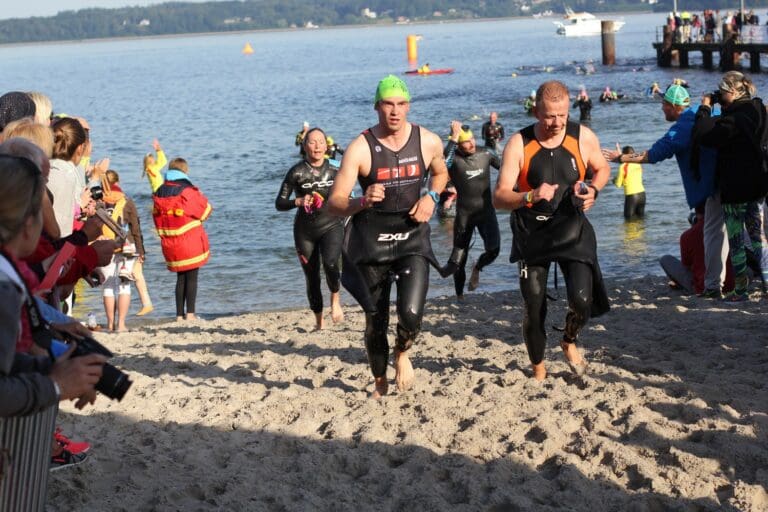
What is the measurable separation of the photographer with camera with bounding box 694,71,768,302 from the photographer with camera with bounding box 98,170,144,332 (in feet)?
17.8

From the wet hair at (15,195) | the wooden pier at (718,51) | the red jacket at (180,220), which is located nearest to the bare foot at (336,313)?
the red jacket at (180,220)

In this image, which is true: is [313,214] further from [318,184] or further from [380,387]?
[380,387]

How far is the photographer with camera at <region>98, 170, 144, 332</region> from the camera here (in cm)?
1030

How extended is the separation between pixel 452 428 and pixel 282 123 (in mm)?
40013

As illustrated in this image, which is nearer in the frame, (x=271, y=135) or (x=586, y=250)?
(x=586, y=250)

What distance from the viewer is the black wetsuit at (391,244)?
627 centimetres

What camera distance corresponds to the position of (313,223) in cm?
927

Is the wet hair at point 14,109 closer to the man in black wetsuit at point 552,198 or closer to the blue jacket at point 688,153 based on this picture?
the man in black wetsuit at point 552,198

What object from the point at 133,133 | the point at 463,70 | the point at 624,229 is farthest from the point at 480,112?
the point at 463,70

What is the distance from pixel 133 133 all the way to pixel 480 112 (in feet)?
48.2

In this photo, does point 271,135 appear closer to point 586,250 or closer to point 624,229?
point 624,229

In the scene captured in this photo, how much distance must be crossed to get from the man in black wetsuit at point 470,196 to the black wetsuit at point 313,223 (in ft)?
5.53

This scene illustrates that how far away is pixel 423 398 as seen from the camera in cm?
656

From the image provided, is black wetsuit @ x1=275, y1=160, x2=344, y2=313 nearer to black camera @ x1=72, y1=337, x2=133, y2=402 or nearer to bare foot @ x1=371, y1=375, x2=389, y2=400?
bare foot @ x1=371, y1=375, x2=389, y2=400
